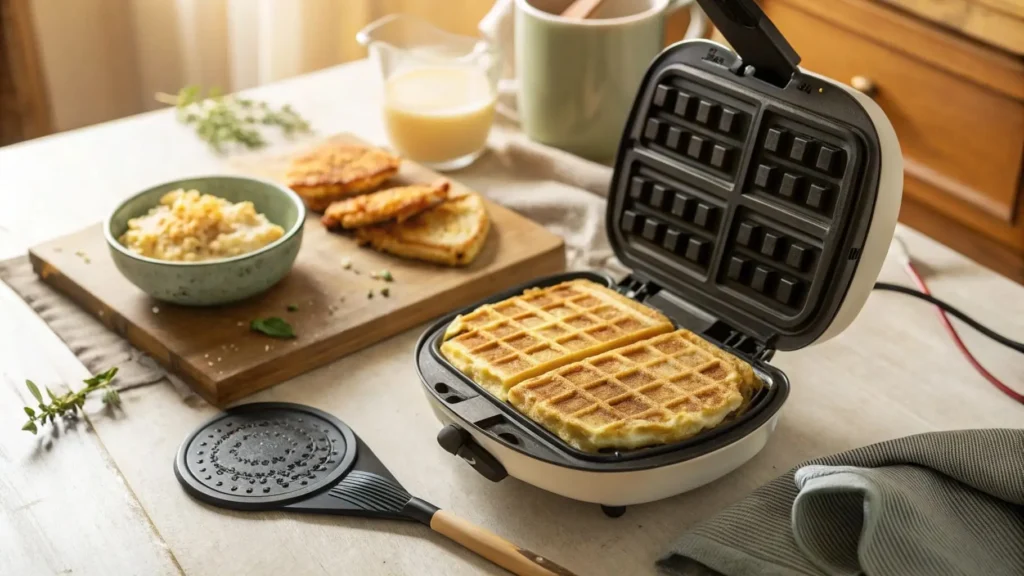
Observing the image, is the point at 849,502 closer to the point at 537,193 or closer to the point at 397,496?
the point at 397,496

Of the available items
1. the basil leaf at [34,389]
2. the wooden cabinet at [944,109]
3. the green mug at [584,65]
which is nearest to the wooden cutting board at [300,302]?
the basil leaf at [34,389]

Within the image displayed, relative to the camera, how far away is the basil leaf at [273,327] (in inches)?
52.6

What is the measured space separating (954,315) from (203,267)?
3.36ft

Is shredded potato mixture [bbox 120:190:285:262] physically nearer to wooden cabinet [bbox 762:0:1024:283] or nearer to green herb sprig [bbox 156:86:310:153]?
green herb sprig [bbox 156:86:310:153]

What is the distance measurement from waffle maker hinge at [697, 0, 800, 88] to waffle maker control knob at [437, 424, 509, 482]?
55 centimetres

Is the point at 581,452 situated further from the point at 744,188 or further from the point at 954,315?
the point at 954,315

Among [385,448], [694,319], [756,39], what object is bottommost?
[385,448]

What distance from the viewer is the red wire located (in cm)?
130

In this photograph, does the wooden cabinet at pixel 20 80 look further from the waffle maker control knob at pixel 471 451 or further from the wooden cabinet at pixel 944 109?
the waffle maker control knob at pixel 471 451

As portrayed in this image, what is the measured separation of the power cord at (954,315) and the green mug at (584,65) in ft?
1.60

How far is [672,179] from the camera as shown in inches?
52.7

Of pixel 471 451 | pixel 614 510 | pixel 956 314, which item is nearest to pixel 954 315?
pixel 956 314

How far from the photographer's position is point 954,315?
1444mm

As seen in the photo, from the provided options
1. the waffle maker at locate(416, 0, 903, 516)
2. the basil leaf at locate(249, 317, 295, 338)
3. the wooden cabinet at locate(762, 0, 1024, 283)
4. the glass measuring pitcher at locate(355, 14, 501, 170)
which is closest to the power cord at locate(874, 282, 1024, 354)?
the waffle maker at locate(416, 0, 903, 516)
